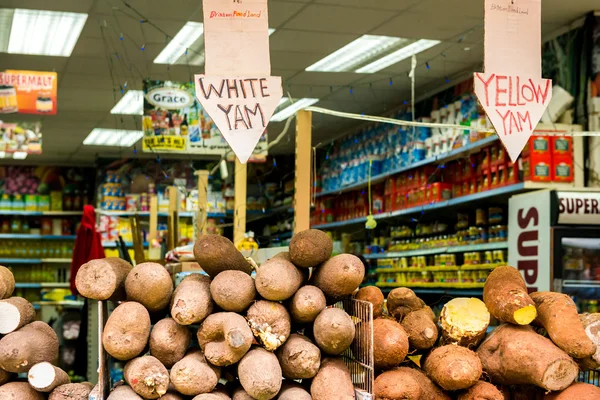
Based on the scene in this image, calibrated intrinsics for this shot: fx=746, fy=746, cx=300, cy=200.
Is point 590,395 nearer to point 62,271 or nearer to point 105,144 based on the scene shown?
point 105,144

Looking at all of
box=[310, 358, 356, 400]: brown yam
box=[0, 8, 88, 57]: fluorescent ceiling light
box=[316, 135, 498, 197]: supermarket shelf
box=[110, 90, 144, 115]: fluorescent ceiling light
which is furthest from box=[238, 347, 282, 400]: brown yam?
box=[110, 90, 144, 115]: fluorescent ceiling light

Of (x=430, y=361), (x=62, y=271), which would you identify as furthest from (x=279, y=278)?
(x=62, y=271)

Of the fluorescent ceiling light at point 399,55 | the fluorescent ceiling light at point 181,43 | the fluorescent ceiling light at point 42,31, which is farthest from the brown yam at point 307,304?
the fluorescent ceiling light at point 399,55

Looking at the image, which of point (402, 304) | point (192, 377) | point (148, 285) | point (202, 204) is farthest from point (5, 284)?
point (202, 204)

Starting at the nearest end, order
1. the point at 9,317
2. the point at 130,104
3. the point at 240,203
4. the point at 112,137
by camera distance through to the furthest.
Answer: the point at 9,317
the point at 240,203
the point at 130,104
the point at 112,137

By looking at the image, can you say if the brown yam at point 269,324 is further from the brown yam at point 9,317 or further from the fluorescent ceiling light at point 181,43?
the fluorescent ceiling light at point 181,43

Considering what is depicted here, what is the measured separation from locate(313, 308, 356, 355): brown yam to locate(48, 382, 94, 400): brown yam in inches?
30.6

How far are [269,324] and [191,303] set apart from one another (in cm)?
26

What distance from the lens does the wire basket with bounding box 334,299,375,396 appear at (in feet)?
8.13

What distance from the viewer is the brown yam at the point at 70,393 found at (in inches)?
94.3

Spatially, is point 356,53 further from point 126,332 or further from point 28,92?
point 126,332

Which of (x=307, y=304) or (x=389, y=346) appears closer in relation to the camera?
(x=307, y=304)

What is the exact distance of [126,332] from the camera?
7.65 feet

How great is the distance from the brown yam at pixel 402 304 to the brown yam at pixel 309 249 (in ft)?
1.56
